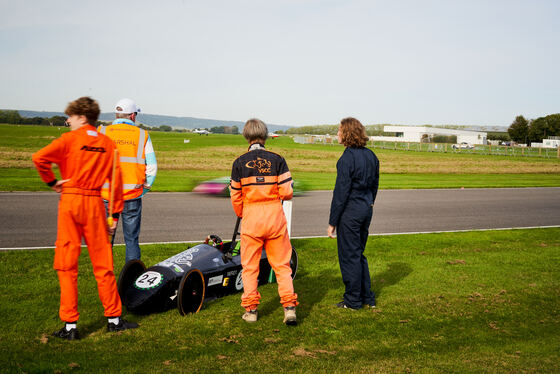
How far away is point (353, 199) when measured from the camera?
5.32 m

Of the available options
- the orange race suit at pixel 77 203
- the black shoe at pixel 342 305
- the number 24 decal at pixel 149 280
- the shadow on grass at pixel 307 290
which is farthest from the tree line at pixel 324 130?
the orange race suit at pixel 77 203

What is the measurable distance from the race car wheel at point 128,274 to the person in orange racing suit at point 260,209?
50.3 inches

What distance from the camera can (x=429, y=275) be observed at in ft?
23.2

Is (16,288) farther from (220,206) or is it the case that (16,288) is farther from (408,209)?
(408,209)

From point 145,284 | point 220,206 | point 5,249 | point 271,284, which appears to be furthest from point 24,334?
point 220,206

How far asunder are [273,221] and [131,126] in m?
2.17

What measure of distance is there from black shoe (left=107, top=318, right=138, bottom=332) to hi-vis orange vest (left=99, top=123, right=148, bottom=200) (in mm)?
1586

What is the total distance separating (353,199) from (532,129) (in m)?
121

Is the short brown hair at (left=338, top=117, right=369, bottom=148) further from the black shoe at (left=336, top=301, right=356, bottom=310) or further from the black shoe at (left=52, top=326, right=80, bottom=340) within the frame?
the black shoe at (left=52, top=326, right=80, bottom=340)

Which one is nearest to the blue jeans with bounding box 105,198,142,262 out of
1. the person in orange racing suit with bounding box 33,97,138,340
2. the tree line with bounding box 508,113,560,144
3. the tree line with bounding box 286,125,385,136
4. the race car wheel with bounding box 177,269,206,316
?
the race car wheel with bounding box 177,269,206,316

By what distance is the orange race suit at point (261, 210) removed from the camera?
4766 mm

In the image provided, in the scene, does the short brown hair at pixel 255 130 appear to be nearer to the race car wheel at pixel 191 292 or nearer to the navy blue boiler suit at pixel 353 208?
the navy blue boiler suit at pixel 353 208

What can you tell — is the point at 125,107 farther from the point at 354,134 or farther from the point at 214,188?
the point at 214,188

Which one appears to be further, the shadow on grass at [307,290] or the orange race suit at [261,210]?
the shadow on grass at [307,290]
